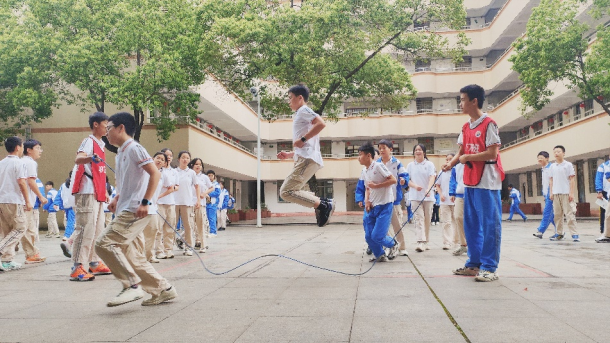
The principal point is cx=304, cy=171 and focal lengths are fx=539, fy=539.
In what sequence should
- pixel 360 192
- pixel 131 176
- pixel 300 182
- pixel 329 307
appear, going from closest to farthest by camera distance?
pixel 329 307, pixel 131 176, pixel 300 182, pixel 360 192

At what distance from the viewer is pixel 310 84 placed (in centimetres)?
2395

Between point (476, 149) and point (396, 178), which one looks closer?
point (476, 149)

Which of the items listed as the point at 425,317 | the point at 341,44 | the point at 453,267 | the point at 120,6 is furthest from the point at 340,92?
the point at 425,317

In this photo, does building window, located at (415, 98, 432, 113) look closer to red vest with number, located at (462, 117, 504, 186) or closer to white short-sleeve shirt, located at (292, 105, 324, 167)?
white short-sleeve shirt, located at (292, 105, 324, 167)

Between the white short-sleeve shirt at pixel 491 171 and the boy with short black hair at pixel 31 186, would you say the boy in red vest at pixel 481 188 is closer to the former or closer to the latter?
the white short-sleeve shirt at pixel 491 171

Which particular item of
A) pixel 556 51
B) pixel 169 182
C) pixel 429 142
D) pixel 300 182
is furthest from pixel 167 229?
pixel 429 142

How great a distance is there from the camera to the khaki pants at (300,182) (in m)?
7.10

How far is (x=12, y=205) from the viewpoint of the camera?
844 centimetres

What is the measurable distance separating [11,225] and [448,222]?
25.5 ft

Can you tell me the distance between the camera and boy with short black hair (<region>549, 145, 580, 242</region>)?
487 inches

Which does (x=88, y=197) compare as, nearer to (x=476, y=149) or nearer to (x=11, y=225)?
(x=11, y=225)

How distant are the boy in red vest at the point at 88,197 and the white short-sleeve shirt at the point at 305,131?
2.43 metres

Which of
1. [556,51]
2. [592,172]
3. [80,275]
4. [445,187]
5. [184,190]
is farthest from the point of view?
[592,172]

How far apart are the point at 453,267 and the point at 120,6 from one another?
722 inches
